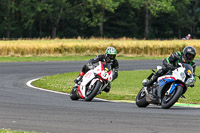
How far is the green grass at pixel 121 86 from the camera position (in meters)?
16.4

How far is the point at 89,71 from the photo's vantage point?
14.7 m

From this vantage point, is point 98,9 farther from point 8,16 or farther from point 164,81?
point 164,81

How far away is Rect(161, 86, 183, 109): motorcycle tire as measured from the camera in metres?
11.8

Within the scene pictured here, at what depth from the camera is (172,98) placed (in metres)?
11.9

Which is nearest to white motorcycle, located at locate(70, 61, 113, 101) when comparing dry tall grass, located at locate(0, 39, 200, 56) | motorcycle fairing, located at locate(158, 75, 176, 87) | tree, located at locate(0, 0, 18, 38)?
A: motorcycle fairing, located at locate(158, 75, 176, 87)

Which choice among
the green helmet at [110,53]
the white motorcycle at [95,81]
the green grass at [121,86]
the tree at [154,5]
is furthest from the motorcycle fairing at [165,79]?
the tree at [154,5]

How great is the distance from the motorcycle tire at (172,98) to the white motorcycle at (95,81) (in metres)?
2.56

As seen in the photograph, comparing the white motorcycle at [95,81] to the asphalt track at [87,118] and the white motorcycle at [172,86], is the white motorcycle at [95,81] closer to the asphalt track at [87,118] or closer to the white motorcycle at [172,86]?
the asphalt track at [87,118]

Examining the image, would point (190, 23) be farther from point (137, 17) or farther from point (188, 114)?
point (188, 114)

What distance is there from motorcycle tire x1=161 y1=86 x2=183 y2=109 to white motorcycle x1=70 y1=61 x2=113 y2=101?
256 centimetres

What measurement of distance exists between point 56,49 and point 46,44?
0.93 meters

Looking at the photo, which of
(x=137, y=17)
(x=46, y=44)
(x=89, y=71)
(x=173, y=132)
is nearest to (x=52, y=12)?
(x=137, y=17)

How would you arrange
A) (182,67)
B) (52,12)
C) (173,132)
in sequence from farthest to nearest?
(52,12) → (182,67) → (173,132)

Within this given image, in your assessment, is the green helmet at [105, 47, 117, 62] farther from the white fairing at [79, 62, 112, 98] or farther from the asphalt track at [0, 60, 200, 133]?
the asphalt track at [0, 60, 200, 133]
